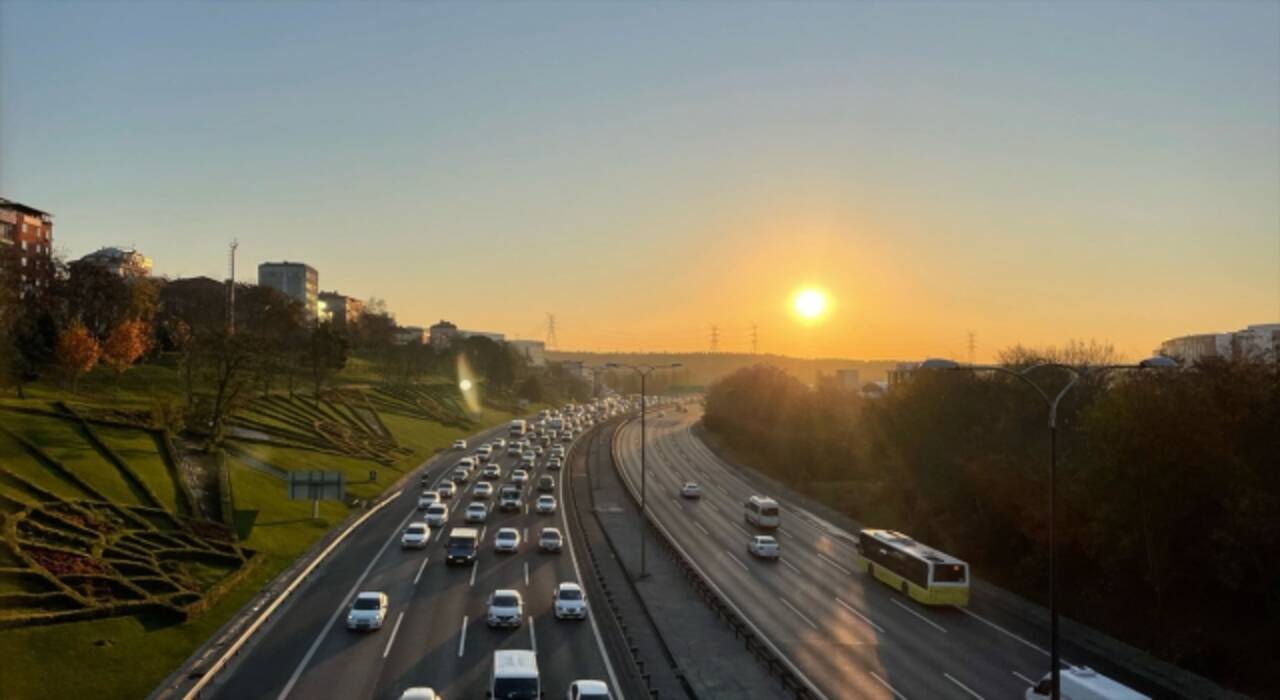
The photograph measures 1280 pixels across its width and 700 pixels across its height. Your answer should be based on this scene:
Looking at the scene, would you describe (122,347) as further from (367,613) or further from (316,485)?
(367,613)

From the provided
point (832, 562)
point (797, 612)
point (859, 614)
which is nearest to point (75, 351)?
point (832, 562)

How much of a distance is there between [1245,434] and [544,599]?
32.1 meters

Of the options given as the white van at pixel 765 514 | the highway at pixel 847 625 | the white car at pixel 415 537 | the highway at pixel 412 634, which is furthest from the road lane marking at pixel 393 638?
the white van at pixel 765 514

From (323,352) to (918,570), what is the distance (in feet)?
270

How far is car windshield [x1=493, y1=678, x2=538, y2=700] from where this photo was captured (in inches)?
1054

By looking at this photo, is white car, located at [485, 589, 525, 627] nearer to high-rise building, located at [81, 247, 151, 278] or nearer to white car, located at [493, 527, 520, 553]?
white car, located at [493, 527, 520, 553]

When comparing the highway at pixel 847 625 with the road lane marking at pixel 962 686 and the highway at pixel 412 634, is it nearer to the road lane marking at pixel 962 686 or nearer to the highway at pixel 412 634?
the road lane marking at pixel 962 686

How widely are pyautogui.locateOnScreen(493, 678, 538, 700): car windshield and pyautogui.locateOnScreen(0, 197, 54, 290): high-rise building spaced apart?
106m

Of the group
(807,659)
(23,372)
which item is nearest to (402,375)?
(23,372)

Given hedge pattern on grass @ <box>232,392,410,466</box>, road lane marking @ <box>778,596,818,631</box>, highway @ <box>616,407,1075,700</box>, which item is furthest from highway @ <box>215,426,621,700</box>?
hedge pattern on grass @ <box>232,392,410,466</box>

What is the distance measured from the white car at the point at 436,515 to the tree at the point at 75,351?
36.6 meters

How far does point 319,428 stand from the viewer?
89.8 meters

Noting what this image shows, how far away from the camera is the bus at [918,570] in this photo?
4384 centimetres

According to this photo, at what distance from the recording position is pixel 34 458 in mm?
48719
